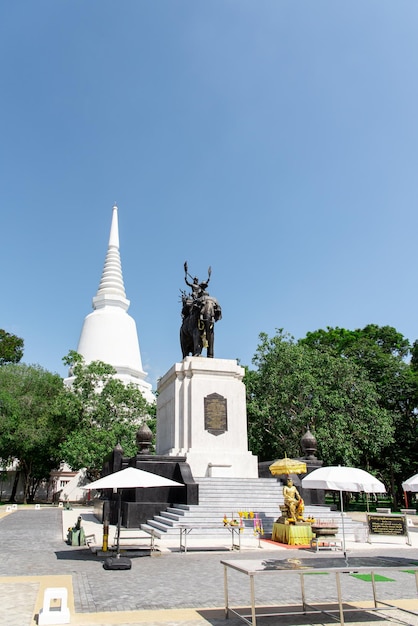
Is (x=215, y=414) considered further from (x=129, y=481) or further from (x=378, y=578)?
(x=378, y=578)

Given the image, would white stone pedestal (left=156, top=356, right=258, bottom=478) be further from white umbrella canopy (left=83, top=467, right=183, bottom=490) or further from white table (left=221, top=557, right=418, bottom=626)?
white table (left=221, top=557, right=418, bottom=626)

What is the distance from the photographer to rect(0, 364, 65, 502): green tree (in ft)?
123

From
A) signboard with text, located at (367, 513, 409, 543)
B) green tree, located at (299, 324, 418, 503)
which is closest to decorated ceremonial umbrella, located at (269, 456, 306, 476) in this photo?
signboard with text, located at (367, 513, 409, 543)

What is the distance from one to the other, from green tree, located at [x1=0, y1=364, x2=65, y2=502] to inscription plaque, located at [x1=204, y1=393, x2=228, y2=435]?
64.6ft

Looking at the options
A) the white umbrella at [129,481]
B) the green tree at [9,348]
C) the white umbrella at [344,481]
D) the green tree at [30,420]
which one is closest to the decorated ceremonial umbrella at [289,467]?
the white umbrella at [344,481]

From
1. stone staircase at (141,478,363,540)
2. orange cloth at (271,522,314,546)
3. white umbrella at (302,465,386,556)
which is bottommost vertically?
orange cloth at (271,522,314,546)

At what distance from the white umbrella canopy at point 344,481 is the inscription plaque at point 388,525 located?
8.93 feet

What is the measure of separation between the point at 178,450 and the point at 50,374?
26.8 m

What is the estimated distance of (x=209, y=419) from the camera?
20.4 meters

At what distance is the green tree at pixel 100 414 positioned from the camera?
3484 centimetres

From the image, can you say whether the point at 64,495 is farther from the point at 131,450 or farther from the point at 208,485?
the point at 208,485

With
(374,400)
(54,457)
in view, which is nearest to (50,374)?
(54,457)

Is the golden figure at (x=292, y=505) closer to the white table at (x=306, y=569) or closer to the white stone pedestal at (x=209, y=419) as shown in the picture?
the white stone pedestal at (x=209, y=419)

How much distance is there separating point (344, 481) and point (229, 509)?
4.74 m
